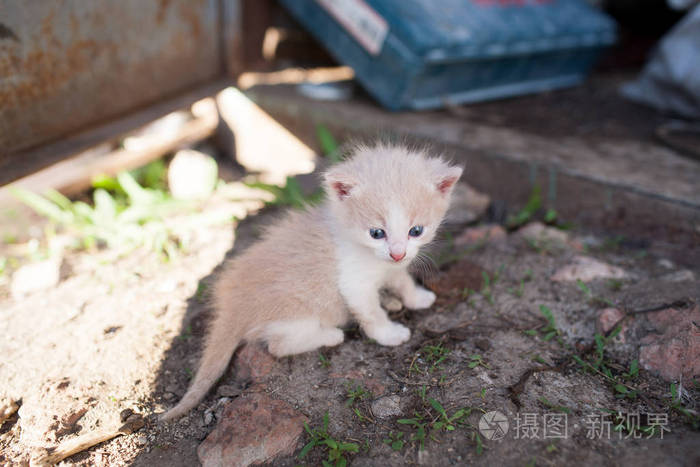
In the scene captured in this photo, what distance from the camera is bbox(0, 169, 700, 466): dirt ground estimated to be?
1.84m

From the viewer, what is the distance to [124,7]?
3.30 meters

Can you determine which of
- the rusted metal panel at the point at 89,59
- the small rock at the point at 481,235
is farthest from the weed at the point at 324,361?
the rusted metal panel at the point at 89,59

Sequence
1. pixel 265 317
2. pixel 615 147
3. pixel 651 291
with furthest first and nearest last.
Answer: pixel 615 147 < pixel 651 291 < pixel 265 317

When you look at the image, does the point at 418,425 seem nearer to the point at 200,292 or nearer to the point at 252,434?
the point at 252,434

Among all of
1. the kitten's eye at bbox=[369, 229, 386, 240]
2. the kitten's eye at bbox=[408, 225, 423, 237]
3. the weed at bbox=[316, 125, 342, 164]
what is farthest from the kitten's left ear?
the weed at bbox=[316, 125, 342, 164]

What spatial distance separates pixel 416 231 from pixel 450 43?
7.52 ft

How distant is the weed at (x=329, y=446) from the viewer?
1805 millimetres

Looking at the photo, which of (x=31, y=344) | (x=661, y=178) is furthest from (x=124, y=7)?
(x=661, y=178)

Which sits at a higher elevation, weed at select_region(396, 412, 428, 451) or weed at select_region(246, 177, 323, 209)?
weed at select_region(396, 412, 428, 451)

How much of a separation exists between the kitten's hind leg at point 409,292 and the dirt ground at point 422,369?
5 cm

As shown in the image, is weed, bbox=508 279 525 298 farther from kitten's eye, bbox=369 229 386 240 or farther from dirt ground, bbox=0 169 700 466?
kitten's eye, bbox=369 229 386 240

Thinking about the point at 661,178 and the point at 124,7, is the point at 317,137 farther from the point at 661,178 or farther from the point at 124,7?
the point at 661,178

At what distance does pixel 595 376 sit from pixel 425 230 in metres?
0.91

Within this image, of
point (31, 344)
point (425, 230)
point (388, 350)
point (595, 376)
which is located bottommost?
point (31, 344)
